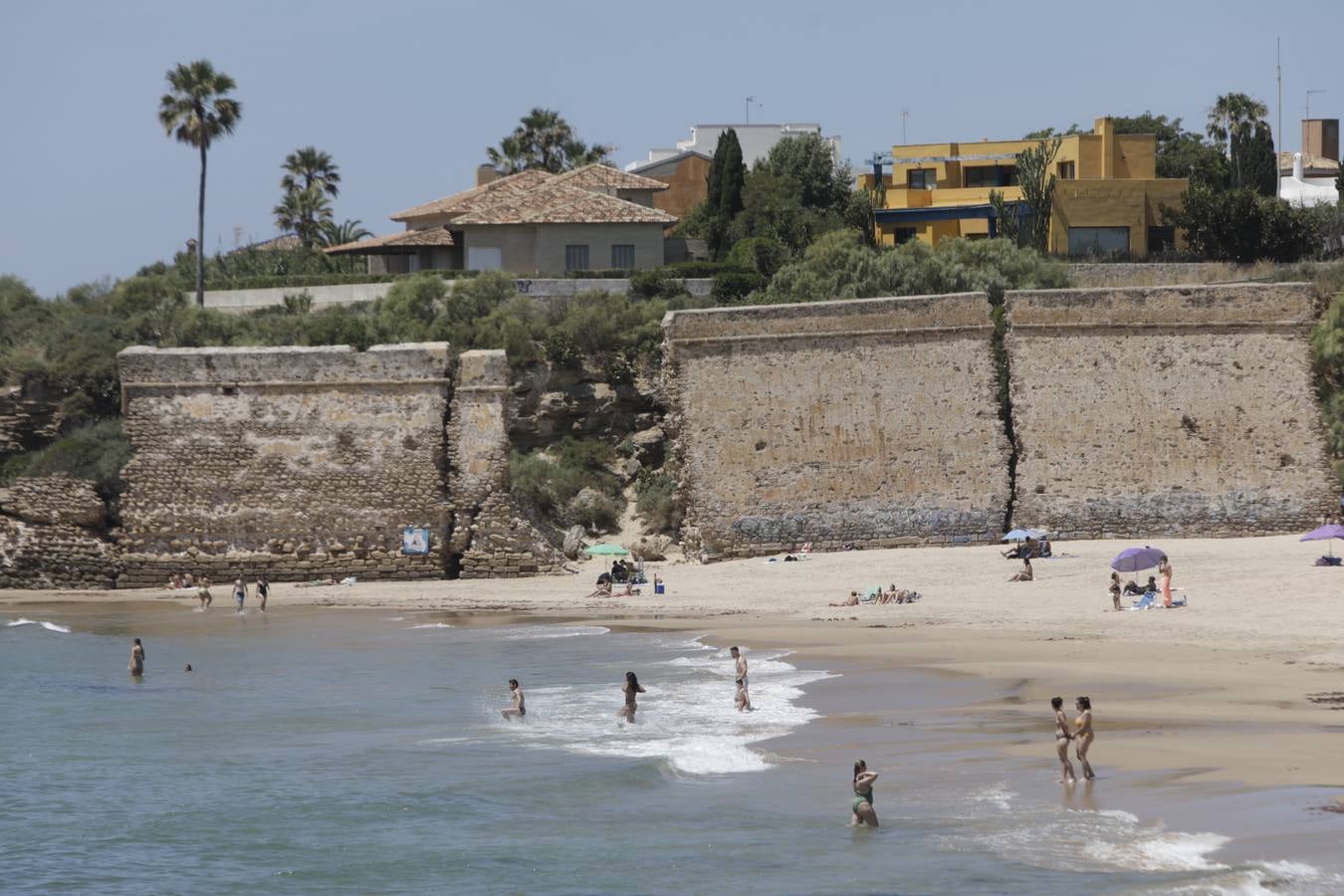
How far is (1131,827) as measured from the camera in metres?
13.5

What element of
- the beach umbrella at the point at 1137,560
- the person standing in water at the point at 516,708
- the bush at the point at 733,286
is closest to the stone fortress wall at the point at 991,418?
the beach umbrella at the point at 1137,560

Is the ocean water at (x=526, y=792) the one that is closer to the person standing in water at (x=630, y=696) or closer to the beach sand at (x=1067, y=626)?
the person standing in water at (x=630, y=696)

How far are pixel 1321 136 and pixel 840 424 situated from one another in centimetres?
5740

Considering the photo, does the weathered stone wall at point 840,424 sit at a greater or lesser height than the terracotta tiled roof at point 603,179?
lesser

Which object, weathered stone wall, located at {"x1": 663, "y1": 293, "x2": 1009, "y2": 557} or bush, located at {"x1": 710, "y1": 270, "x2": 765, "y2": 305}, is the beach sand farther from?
bush, located at {"x1": 710, "y1": 270, "x2": 765, "y2": 305}

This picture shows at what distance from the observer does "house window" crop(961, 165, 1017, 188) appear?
61.7m

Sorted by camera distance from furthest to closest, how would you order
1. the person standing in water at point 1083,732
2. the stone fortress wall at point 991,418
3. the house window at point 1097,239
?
the house window at point 1097,239, the stone fortress wall at point 991,418, the person standing in water at point 1083,732

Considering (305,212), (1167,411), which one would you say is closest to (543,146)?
(305,212)

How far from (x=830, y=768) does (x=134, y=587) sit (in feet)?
65.5

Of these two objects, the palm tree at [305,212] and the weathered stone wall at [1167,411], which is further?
the palm tree at [305,212]

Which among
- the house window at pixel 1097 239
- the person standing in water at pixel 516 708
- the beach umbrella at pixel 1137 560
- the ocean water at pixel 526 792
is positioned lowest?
the ocean water at pixel 526 792

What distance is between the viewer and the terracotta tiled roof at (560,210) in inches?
1943

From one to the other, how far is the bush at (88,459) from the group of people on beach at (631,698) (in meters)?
15.4

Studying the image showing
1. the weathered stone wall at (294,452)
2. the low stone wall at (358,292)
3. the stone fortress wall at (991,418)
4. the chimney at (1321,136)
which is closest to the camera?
the stone fortress wall at (991,418)
